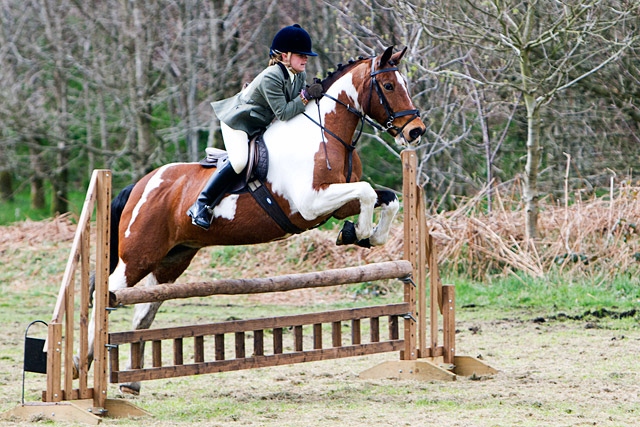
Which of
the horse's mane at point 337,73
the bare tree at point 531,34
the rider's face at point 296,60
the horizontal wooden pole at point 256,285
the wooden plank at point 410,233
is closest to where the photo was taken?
the horizontal wooden pole at point 256,285

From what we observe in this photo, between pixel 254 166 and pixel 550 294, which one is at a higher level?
pixel 254 166

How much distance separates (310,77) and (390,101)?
775 centimetres

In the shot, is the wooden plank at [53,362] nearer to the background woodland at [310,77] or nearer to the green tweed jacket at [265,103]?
the green tweed jacket at [265,103]

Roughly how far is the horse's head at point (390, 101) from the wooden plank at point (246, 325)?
3.32 ft

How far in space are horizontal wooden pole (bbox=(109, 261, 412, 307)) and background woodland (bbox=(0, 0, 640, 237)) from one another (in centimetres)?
460

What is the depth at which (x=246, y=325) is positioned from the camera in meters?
4.80

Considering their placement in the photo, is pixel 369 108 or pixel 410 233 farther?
pixel 410 233

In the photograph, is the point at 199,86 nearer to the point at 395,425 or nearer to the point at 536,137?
the point at 536,137

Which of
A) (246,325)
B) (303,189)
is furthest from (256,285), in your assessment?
(303,189)

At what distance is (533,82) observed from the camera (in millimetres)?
9242

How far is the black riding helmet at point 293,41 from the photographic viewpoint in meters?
4.89

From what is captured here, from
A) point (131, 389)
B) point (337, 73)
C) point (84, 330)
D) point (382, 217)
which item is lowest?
point (131, 389)

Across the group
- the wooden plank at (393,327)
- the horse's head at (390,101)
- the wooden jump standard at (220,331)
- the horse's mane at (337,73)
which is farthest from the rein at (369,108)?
the wooden plank at (393,327)

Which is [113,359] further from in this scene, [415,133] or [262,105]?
[415,133]
